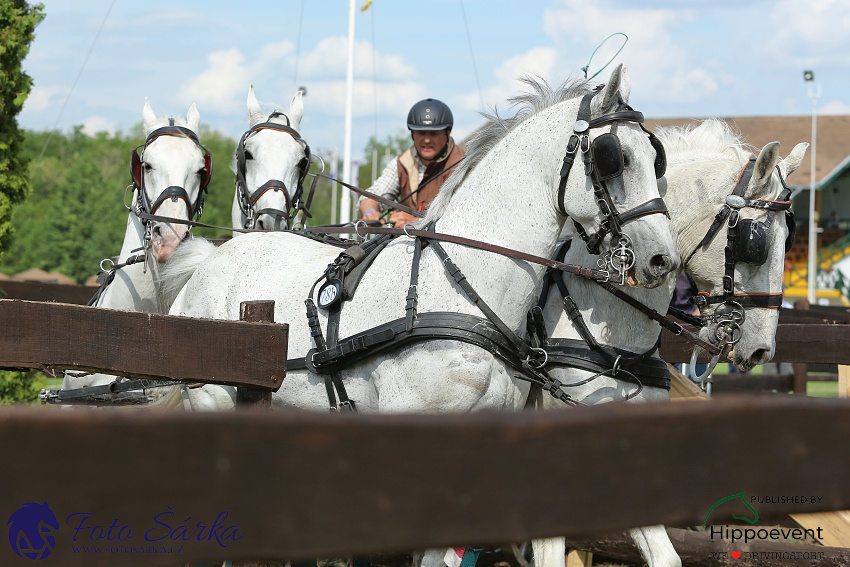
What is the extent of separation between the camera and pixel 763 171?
146 inches

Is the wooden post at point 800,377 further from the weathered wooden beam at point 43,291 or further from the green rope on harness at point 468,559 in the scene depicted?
→ the weathered wooden beam at point 43,291

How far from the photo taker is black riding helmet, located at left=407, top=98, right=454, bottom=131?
5.68 meters

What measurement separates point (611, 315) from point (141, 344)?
2.13 m

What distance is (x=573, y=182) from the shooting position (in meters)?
3.26

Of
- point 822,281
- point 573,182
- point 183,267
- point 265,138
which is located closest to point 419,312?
point 573,182

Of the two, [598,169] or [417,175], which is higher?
[417,175]

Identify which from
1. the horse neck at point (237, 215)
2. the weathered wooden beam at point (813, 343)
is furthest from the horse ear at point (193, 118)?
the weathered wooden beam at point (813, 343)

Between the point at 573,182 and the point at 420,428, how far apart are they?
237 centimetres

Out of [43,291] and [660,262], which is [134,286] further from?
[660,262]

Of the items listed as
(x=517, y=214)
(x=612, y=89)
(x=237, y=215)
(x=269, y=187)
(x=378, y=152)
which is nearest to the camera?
(x=612, y=89)

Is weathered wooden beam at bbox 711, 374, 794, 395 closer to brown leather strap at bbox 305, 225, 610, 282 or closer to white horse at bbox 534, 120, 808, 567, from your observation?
white horse at bbox 534, 120, 808, 567

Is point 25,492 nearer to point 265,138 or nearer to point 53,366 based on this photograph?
point 53,366

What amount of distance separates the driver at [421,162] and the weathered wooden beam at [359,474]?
4.52 metres

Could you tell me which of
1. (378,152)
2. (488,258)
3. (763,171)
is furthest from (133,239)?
(378,152)
